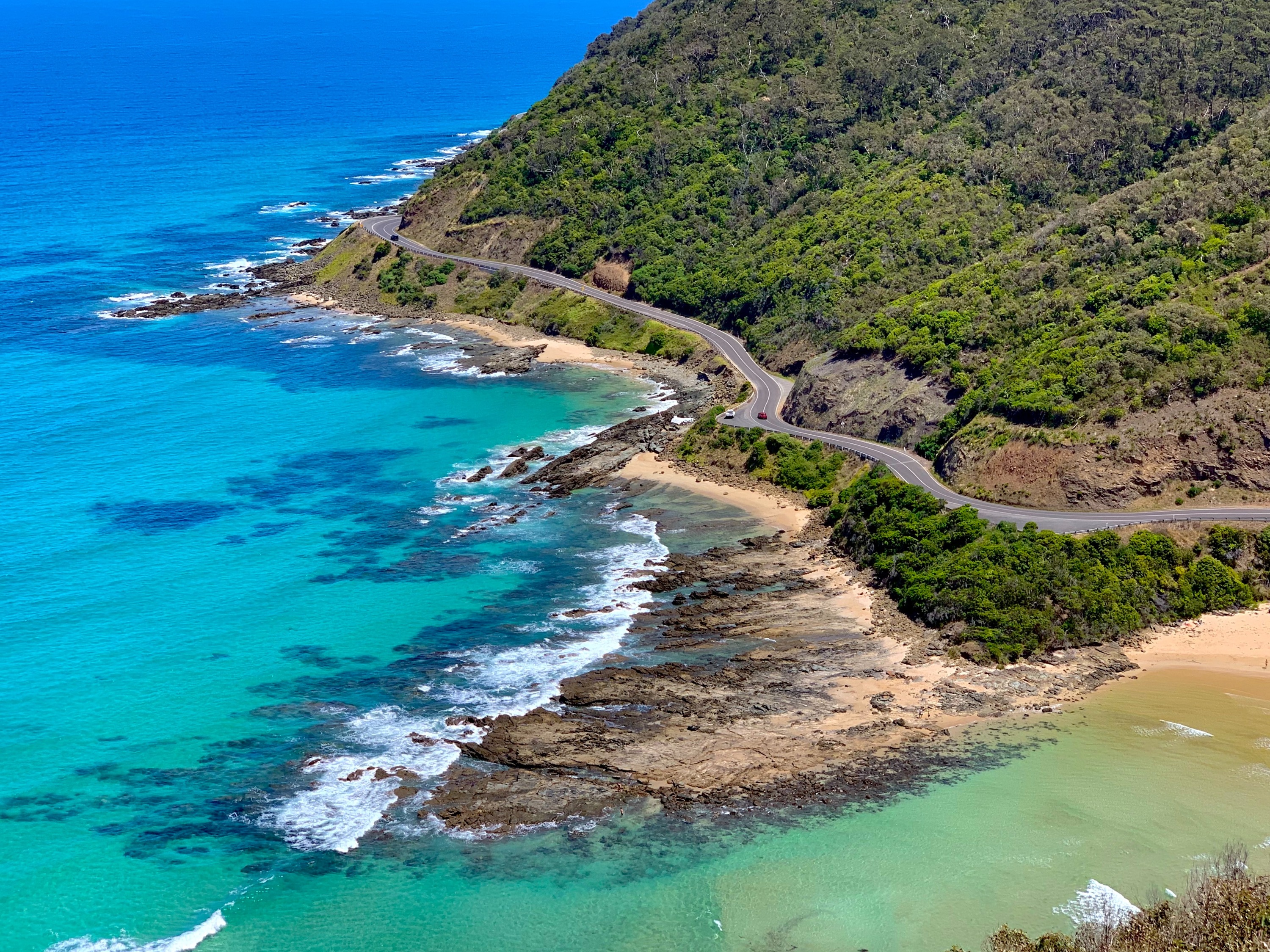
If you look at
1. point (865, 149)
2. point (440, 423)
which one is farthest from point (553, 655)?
point (865, 149)

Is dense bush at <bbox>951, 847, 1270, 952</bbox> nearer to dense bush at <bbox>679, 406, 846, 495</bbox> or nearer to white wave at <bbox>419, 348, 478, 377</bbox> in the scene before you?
dense bush at <bbox>679, 406, 846, 495</bbox>

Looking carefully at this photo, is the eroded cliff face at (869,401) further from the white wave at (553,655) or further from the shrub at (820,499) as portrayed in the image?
the white wave at (553,655)

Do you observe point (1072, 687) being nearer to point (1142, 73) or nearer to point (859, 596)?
point (859, 596)

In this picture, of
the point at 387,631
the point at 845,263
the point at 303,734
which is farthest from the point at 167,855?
the point at 845,263

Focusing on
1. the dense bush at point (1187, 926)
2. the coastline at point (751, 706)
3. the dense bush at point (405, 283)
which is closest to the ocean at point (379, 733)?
the coastline at point (751, 706)

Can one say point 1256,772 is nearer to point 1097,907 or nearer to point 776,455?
point 1097,907

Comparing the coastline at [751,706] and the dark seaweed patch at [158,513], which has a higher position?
the dark seaweed patch at [158,513]

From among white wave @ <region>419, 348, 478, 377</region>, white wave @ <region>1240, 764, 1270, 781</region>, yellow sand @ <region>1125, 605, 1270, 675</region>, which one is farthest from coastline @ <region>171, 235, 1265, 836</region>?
white wave @ <region>419, 348, 478, 377</region>
